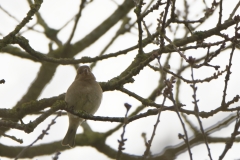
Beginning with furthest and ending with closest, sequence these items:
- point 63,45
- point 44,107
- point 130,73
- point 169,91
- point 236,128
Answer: point 63,45 → point 44,107 → point 130,73 → point 169,91 → point 236,128

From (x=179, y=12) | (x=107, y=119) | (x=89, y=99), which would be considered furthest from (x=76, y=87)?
(x=179, y=12)

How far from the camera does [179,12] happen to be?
8633 mm

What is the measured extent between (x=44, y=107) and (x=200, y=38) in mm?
1993

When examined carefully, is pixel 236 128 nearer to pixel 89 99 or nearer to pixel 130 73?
pixel 130 73

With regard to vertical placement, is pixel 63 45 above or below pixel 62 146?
above

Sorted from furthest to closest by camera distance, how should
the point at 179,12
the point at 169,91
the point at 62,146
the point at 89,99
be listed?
the point at 179,12 < the point at 62,146 < the point at 89,99 < the point at 169,91

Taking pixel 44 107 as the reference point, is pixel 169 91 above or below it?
below

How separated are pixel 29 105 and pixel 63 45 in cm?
263

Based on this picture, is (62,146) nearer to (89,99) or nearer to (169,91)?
(89,99)

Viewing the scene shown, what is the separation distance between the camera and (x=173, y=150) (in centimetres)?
481

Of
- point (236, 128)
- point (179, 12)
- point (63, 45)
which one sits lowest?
point (236, 128)

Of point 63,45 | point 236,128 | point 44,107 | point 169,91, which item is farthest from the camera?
point 63,45

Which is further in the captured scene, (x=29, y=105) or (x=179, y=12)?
(x=179, y=12)

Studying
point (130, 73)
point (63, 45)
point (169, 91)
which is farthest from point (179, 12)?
point (169, 91)
